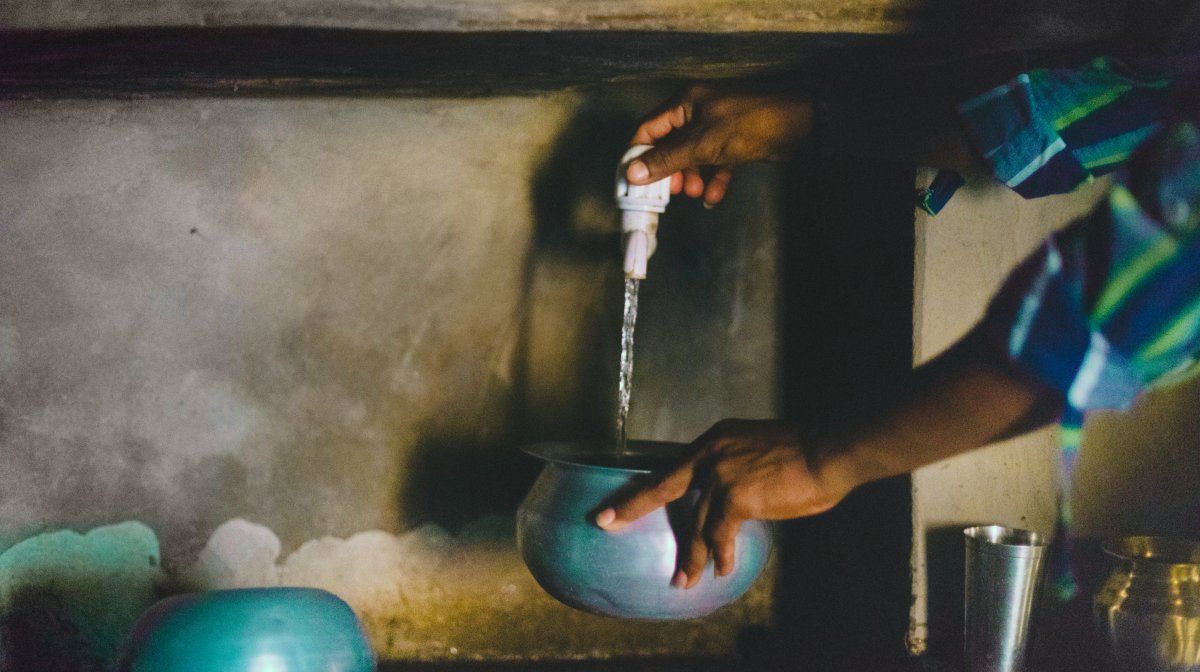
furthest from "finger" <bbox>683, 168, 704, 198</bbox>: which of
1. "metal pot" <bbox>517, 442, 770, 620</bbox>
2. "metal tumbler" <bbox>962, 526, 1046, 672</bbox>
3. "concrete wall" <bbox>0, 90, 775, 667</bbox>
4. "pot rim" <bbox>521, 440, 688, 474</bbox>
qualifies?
"metal tumbler" <bbox>962, 526, 1046, 672</bbox>

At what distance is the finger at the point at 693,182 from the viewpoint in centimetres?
185

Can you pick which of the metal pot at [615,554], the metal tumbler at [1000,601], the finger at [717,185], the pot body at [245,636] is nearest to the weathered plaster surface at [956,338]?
the metal tumbler at [1000,601]

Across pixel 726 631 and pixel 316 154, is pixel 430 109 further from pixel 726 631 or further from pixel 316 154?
pixel 726 631

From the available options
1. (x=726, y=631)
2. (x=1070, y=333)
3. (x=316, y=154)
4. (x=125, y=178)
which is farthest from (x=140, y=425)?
(x=1070, y=333)

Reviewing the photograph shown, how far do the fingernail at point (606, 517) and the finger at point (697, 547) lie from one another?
0.12 m

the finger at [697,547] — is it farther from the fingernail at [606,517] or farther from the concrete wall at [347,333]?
the concrete wall at [347,333]

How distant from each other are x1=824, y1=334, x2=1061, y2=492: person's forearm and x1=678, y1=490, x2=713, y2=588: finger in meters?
0.19

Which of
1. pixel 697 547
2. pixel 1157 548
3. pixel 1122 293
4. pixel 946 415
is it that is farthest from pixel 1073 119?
pixel 697 547

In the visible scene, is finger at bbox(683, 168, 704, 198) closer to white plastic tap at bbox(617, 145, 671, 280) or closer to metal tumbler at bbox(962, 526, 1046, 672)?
white plastic tap at bbox(617, 145, 671, 280)

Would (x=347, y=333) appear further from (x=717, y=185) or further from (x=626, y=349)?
(x=717, y=185)

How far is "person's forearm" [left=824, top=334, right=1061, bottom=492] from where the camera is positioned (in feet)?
4.31

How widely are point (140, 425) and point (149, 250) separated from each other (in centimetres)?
38

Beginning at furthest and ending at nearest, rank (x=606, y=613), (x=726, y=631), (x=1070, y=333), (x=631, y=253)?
(x=726, y=631)
(x=631, y=253)
(x=606, y=613)
(x=1070, y=333)

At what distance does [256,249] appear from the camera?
6.98 feet
